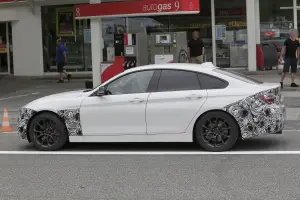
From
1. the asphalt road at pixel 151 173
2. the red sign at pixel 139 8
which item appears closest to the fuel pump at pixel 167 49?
the red sign at pixel 139 8

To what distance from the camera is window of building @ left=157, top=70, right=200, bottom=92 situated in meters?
8.39

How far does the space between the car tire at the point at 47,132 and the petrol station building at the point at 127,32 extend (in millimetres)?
7057

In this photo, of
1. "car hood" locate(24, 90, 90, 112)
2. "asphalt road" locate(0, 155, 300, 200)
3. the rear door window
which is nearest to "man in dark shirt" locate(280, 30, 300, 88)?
the rear door window

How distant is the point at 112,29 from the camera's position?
21.5 m

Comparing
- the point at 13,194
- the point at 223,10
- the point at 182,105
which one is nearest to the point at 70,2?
the point at 223,10

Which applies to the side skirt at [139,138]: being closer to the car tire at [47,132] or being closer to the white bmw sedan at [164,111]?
the white bmw sedan at [164,111]

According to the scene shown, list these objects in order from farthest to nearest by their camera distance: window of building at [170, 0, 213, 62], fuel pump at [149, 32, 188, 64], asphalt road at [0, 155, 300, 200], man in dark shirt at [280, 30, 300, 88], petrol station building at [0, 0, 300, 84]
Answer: window of building at [170, 0, 213, 62], petrol station building at [0, 0, 300, 84], fuel pump at [149, 32, 188, 64], man in dark shirt at [280, 30, 300, 88], asphalt road at [0, 155, 300, 200]

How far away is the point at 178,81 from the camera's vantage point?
8.46m

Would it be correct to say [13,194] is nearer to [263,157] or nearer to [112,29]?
[263,157]

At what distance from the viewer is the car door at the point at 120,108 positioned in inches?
330

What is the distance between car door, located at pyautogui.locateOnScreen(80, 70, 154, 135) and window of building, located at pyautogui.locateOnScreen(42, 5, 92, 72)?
45.2 ft

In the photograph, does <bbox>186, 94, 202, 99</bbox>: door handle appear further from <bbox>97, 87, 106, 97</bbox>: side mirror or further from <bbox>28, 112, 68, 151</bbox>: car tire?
<bbox>28, 112, 68, 151</bbox>: car tire

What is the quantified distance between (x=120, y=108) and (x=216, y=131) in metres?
1.58

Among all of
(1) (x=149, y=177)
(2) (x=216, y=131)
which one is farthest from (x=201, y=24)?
(1) (x=149, y=177)
